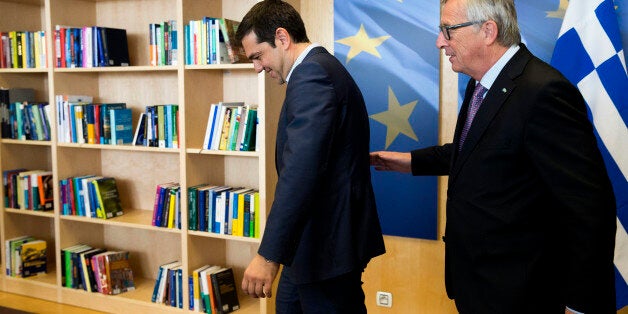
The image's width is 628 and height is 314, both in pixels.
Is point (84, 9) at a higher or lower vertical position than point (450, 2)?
higher

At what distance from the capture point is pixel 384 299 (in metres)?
3.19

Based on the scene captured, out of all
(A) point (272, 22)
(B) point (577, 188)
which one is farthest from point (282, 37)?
(B) point (577, 188)

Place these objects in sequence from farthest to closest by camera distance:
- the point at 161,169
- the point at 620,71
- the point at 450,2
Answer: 1. the point at 161,169
2. the point at 620,71
3. the point at 450,2

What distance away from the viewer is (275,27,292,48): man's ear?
77.1 inches

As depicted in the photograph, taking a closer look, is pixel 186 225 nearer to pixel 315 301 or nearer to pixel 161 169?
pixel 161 169

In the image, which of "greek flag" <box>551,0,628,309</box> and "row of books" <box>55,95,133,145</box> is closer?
"greek flag" <box>551,0,628,309</box>

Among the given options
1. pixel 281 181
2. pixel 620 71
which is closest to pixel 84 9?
pixel 281 181

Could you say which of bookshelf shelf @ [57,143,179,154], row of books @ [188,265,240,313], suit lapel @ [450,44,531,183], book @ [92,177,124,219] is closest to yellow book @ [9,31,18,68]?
bookshelf shelf @ [57,143,179,154]

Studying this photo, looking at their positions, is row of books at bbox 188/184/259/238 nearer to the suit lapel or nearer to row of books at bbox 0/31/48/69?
row of books at bbox 0/31/48/69

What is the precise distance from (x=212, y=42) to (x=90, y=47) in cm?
92

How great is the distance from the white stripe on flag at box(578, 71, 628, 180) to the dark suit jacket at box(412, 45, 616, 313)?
108cm

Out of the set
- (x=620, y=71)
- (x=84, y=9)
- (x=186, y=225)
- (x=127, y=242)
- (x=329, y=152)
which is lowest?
(x=127, y=242)

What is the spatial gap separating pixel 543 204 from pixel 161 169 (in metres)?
2.74

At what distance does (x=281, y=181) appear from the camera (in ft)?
5.67
